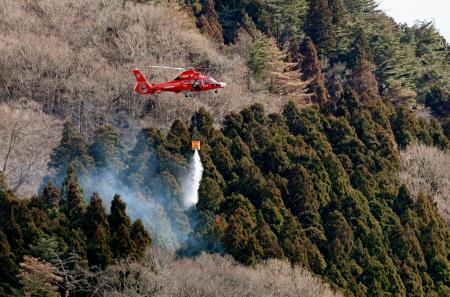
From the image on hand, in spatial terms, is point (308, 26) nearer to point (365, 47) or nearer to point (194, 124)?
point (365, 47)

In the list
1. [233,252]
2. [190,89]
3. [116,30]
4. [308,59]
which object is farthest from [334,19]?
[233,252]

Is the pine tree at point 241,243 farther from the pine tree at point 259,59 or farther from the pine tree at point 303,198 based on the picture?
the pine tree at point 259,59

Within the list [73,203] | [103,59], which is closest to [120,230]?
[73,203]

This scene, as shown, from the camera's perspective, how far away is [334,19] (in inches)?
3381

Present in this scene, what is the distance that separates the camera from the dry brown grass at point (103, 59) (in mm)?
65875

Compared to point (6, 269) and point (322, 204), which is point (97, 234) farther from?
point (322, 204)

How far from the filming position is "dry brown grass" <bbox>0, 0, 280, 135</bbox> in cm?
6588

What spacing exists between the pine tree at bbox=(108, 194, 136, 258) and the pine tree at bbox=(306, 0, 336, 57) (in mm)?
34558

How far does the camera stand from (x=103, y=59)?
70.4 metres

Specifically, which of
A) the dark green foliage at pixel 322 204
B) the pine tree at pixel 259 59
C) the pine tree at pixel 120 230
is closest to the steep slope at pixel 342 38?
the pine tree at pixel 259 59

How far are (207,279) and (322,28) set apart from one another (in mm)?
36829

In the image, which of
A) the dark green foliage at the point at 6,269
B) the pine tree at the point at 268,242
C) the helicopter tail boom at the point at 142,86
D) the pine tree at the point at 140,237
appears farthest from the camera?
the helicopter tail boom at the point at 142,86

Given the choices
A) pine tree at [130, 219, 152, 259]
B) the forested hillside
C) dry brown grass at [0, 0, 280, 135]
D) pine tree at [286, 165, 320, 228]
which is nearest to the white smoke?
the forested hillside

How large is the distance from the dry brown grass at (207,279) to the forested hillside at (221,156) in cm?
9
